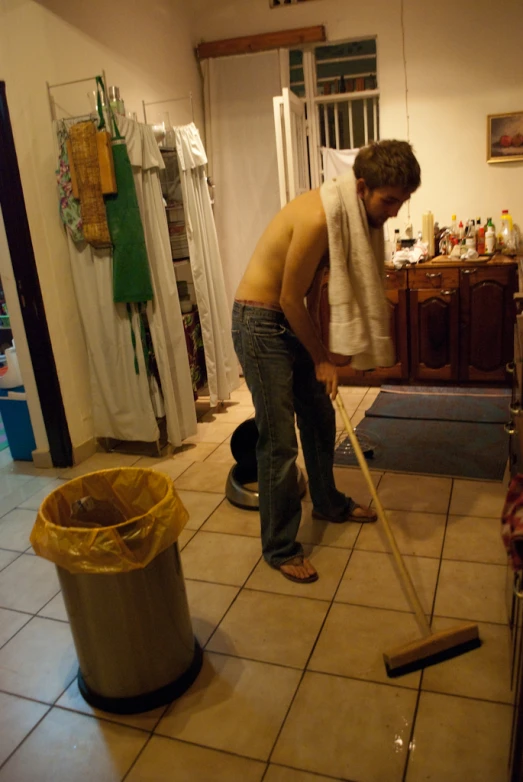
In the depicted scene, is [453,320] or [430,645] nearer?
[430,645]

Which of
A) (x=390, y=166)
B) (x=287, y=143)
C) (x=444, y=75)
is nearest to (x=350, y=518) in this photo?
(x=390, y=166)

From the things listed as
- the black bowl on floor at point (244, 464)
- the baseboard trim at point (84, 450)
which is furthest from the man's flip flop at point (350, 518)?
the baseboard trim at point (84, 450)

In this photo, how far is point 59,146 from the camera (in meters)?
2.75

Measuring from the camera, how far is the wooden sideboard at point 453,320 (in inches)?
139

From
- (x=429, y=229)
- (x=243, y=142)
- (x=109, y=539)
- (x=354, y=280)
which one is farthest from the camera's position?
(x=243, y=142)

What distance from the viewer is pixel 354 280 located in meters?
1.84

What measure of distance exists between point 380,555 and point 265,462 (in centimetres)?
54

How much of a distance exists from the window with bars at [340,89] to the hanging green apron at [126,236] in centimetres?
190

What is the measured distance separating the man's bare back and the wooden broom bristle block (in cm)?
104

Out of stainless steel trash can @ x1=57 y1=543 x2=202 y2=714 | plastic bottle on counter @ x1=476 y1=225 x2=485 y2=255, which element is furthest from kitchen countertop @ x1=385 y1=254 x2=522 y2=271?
stainless steel trash can @ x1=57 y1=543 x2=202 y2=714

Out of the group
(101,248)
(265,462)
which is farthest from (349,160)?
(265,462)

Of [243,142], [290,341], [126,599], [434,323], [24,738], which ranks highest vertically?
[243,142]

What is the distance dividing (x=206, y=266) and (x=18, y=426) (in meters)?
1.35

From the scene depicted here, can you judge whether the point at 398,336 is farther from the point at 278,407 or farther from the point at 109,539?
the point at 109,539
